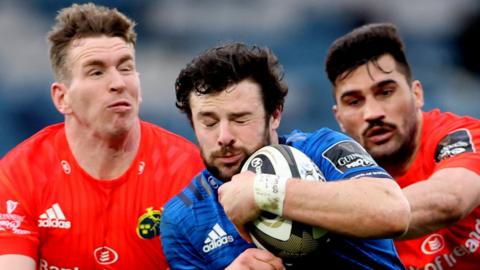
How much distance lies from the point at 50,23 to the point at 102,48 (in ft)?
15.7

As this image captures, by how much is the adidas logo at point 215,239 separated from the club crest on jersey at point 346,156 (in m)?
0.65

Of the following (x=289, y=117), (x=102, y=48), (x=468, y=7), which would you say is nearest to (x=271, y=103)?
(x=102, y=48)

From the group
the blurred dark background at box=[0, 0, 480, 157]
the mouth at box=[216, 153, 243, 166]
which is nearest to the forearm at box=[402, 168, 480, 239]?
the mouth at box=[216, 153, 243, 166]

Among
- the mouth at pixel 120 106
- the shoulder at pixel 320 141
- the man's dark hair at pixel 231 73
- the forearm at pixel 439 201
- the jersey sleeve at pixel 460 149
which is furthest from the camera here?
Answer: the mouth at pixel 120 106

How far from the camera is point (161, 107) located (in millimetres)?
9922

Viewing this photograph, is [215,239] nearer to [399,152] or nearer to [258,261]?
[258,261]

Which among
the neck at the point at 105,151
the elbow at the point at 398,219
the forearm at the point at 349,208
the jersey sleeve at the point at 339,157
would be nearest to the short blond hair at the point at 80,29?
the neck at the point at 105,151

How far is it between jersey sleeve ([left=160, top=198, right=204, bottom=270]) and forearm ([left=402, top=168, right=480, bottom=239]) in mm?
1115

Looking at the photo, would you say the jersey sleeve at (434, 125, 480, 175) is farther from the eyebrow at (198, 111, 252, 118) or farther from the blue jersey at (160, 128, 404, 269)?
the eyebrow at (198, 111, 252, 118)

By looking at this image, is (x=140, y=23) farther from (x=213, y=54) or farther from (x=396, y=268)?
(x=396, y=268)

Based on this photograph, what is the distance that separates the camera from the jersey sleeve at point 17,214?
507cm

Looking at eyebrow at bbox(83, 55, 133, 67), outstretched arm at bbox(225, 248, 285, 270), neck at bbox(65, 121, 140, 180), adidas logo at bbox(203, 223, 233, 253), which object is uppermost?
eyebrow at bbox(83, 55, 133, 67)

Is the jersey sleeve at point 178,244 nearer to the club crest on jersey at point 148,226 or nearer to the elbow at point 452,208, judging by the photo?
the club crest on jersey at point 148,226

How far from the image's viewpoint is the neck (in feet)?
18.0
